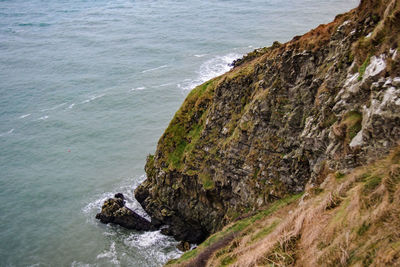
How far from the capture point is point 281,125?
1027 inches

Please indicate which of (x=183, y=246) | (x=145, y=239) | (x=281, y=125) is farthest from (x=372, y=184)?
(x=145, y=239)

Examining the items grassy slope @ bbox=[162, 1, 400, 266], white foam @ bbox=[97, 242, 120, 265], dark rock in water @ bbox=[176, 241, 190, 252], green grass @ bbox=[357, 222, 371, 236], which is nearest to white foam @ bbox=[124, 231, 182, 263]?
dark rock in water @ bbox=[176, 241, 190, 252]

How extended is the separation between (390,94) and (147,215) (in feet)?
104

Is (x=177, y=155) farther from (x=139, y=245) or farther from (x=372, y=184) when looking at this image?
(x=372, y=184)

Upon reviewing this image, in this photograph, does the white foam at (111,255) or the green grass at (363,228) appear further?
the white foam at (111,255)

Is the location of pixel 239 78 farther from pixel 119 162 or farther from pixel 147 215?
pixel 119 162

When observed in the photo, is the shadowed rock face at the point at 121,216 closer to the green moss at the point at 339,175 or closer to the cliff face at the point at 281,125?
the cliff face at the point at 281,125

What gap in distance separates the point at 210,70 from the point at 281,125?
52010 mm

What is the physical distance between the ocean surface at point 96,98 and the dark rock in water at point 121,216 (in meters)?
0.94

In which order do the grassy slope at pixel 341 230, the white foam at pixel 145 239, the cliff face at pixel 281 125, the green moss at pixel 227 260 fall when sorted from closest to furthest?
the grassy slope at pixel 341 230, the green moss at pixel 227 260, the cliff face at pixel 281 125, the white foam at pixel 145 239

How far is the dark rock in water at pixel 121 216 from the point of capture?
39.1 metres

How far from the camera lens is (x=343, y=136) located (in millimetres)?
18625

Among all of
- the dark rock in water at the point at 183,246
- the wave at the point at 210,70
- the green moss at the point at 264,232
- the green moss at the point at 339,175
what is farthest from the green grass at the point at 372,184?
the wave at the point at 210,70

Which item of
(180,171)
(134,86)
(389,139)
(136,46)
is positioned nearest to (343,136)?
(389,139)
